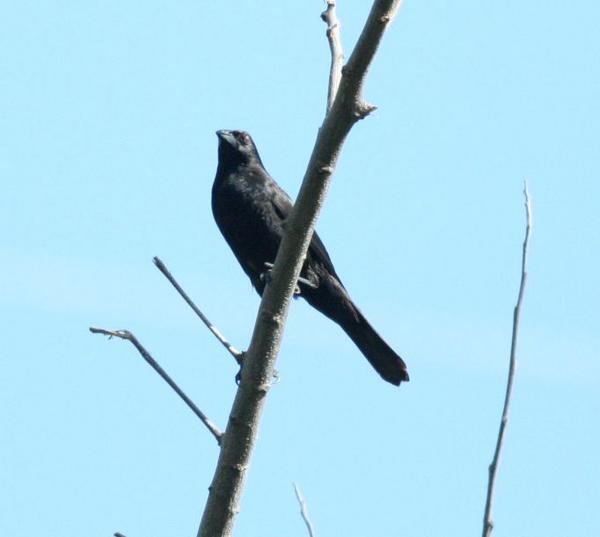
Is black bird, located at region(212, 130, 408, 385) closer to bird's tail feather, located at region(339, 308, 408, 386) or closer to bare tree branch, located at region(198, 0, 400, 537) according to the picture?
bird's tail feather, located at region(339, 308, 408, 386)

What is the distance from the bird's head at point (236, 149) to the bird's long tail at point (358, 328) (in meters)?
1.00

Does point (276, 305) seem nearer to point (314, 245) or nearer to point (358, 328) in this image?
point (314, 245)

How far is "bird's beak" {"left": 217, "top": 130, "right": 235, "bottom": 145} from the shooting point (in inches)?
269

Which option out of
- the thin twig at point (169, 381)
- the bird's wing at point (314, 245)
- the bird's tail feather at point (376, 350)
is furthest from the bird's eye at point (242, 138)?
the thin twig at point (169, 381)

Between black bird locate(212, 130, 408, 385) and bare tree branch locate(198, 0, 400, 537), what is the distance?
3.18 metres

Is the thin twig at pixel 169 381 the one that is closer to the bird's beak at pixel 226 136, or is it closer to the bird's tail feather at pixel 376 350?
the bird's tail feather at pixel 376 350

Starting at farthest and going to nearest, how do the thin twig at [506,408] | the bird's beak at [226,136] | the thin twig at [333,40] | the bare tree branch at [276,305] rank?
1. the bird's beak at [226,136]
2. the thin twig at [333,40]
3. the bare tree branch at [276,305]
4. the thin twig at [506,408]

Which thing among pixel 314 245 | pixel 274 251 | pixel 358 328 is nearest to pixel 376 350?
pixel 358 328

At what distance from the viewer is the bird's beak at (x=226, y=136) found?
6.83 meters

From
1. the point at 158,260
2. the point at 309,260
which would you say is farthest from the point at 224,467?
the point at 309,260

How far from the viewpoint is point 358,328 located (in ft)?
20.8

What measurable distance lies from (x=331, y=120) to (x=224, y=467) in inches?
33.2

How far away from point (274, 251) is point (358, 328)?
2.38ft

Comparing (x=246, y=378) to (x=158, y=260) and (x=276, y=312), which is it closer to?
(x=276, y=312)
